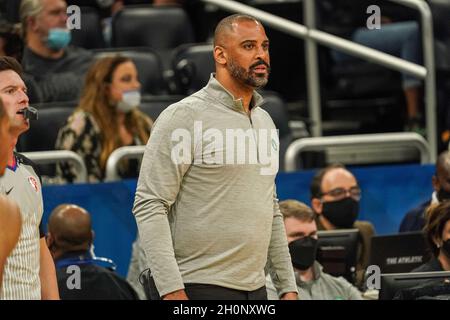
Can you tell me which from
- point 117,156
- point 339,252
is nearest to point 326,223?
point 339,252

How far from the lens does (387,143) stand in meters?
7.49

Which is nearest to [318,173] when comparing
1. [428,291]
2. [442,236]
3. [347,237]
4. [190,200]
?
[347,237]

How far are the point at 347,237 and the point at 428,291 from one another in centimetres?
125

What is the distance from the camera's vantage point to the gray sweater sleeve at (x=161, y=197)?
448 centimetres

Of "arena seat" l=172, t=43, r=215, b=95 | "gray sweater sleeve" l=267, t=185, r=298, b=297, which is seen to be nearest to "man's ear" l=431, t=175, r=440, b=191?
"arena seat" l=172, t=43, r=215, b=95

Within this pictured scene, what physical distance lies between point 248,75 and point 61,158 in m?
2.17

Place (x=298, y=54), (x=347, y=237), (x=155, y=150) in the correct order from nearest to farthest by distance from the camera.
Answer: (x=155, y=150)
(x=347, y=237)
(x=298, y=54)

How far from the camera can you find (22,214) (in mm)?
4297

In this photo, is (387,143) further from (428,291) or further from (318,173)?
(428,291)

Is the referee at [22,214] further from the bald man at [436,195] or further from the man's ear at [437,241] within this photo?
the bald man at [436,195]

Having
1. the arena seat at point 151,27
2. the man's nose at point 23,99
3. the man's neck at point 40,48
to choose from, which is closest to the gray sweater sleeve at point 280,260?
the man's nose at point 23,99

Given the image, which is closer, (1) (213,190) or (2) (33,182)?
(2) (33,182)

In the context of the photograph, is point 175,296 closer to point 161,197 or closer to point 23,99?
point 161,197

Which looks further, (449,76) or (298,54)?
(298,54)
